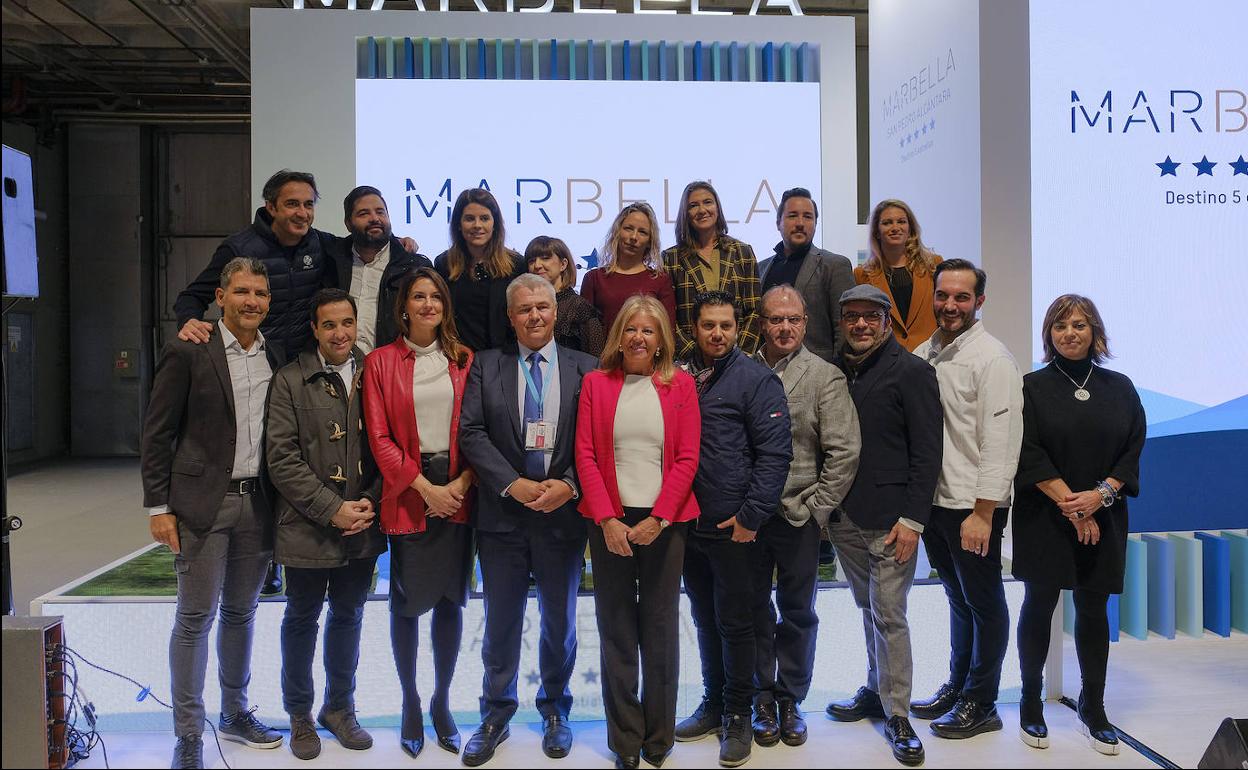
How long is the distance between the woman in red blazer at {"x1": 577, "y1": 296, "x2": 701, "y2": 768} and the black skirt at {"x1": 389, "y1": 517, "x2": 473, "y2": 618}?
1.43 ft

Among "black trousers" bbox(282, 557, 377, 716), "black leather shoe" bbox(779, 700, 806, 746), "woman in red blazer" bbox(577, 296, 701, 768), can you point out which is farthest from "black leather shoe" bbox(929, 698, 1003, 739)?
"black trousers" bbox(282, 557, 377, 716)

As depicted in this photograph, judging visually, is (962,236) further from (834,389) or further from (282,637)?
(282,637)

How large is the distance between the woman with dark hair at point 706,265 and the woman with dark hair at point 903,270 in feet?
1.64

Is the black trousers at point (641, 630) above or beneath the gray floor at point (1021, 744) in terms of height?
above

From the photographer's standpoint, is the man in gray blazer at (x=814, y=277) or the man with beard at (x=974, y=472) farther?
the man in gray blazer at (x=814, y=277)

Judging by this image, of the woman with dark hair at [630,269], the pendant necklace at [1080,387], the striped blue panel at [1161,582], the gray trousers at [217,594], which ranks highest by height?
the woman with dark hair at [630,269]

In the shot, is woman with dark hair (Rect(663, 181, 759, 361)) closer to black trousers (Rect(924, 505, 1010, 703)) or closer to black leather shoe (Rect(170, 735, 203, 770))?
black trousers (Rect(924, 505, 1010, 703))

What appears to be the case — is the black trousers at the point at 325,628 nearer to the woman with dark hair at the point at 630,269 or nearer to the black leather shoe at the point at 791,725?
the woman with dark hair at the point at 630,269

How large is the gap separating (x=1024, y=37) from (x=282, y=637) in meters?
3.61

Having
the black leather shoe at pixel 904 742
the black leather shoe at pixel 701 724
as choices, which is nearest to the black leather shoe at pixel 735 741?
the black leather shoe at pixel 701 724

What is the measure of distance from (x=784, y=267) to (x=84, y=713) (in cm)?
294

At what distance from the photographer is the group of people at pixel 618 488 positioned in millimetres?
2938

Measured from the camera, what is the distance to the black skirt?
300cm

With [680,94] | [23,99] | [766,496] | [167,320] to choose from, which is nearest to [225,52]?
[23,99]
